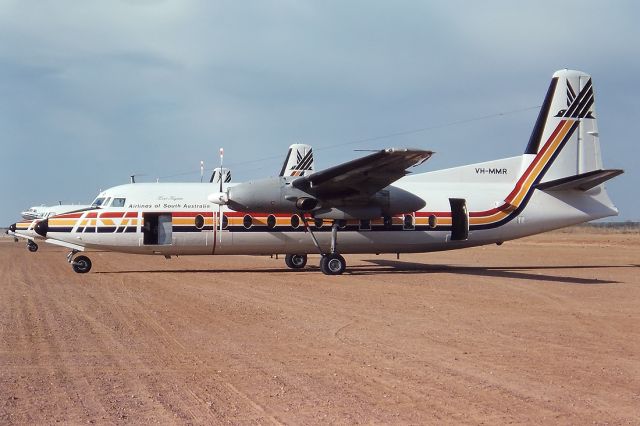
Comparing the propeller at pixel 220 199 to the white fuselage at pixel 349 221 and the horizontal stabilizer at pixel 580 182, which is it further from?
the horizontal stabilizer at pixel 580 182

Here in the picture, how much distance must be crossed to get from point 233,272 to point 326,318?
10909 millimetres

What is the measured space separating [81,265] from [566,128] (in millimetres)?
16394

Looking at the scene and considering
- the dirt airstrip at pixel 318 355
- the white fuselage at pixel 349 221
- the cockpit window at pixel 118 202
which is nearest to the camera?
the dirt airstrip at pixel 318 355

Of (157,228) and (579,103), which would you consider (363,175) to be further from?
(579,103)

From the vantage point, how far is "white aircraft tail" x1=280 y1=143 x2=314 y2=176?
4059 cm

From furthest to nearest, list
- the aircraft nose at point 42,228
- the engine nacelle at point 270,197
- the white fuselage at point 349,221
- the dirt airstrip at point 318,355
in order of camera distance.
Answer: the white fuselage at point 349,221 < the aircraft nose at point 42,228 < the engine nacelle at point 270,197 < the dirt airstrip at point 318,355

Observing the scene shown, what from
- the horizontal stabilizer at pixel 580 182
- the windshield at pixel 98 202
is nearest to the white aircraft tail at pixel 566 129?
the horizontal stabilizer at pixel 580 182

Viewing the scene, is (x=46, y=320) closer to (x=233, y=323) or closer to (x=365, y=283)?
(x=233, y=323)

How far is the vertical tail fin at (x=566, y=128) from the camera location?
75.4 feet

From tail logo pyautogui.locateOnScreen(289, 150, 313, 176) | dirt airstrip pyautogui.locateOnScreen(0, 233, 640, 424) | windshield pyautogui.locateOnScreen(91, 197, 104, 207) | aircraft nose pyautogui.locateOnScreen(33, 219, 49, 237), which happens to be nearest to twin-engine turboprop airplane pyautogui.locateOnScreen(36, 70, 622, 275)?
aircraft nose pyautogui.locateOnScreen(33, 219, 49, 237)

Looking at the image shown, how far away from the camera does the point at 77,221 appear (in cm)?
2053

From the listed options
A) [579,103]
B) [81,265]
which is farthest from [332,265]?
Result: [579,103]

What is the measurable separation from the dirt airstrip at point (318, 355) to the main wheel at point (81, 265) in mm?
4987

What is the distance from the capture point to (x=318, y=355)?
816cm
